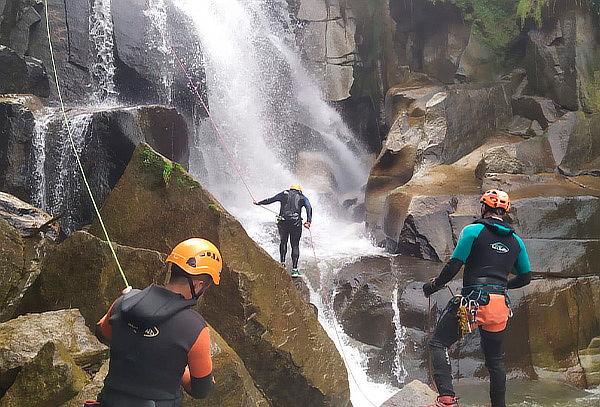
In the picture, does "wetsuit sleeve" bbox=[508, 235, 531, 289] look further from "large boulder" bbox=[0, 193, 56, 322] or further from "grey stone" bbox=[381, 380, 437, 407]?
"large boulder" bbox=[0, 193, 56, 322]

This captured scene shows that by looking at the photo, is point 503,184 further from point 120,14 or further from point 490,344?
point 120,14

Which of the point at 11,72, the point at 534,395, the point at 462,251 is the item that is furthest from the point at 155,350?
the point at 11,72

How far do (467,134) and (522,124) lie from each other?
156 centimetres

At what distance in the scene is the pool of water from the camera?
22.7ft

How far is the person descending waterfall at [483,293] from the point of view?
441 centimetres

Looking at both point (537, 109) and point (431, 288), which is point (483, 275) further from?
point (537, 109)

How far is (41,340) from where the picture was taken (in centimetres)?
423

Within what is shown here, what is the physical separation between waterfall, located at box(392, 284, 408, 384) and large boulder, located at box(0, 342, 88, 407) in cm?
531

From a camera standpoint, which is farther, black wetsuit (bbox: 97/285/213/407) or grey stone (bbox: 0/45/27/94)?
grey stone (bbox: 0/45/27/94)

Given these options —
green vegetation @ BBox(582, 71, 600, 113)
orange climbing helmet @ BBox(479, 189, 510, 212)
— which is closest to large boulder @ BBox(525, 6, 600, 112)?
green vegetation @ BBox(582, 71, 600, 113)

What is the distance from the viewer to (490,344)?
4484 mm

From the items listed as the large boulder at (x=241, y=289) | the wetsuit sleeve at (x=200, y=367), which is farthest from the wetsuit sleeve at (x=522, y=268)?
the wetsuit sleeve at (x=200, y=367)

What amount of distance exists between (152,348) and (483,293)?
2.86 m

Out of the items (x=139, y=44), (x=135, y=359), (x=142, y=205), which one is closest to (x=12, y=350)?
(x=135, y=359)
